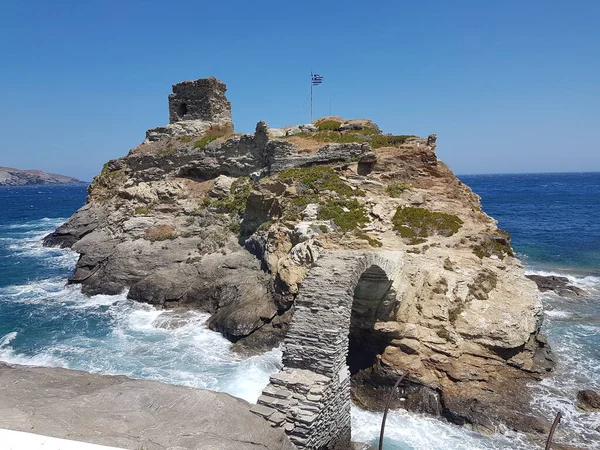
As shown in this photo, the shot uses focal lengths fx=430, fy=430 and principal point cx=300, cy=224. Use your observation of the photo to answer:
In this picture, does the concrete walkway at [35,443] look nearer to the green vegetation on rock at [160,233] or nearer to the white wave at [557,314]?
the white wave at [557,314]

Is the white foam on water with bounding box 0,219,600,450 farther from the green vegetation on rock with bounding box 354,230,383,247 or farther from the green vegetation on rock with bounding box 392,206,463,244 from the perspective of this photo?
the green vegetation on rock with bounding box 392,206,463,244

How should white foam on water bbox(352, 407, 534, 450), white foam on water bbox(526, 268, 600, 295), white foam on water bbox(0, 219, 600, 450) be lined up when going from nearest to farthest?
white foam on water bbox(352, 407, 534, 450) → white foam on water bbox(0, 219, 600, 450) → white foam on water bbox(526, 268, 600, 295)

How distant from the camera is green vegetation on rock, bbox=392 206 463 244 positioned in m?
22.4

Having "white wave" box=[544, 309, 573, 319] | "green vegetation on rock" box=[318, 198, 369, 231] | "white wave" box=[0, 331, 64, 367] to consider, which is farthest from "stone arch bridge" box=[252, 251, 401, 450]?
"white wave" box=[544, 309, 573, 319]

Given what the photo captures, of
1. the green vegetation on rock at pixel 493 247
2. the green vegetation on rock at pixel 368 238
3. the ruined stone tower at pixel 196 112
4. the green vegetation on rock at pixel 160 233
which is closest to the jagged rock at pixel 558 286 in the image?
the green vegetation on rock at pixel 493 247

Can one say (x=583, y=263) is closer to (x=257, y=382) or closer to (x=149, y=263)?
(x=257, y=382)

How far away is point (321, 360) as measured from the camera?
44.4 feet

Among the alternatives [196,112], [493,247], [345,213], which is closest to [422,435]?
[493,247]

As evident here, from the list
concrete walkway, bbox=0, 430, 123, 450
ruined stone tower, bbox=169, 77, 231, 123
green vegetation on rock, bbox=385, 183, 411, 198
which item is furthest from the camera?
ruined stone tower, bbox=169, 77, 231, 123

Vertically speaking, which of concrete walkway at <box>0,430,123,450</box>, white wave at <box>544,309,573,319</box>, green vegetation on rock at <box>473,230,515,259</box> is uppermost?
concrete walkway at <box>0,430,123,450</box>

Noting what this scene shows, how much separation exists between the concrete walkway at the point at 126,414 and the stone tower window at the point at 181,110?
110ft

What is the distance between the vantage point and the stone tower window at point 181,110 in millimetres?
41531

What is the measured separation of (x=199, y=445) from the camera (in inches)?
350

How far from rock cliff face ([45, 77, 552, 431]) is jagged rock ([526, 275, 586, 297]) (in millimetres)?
9344
